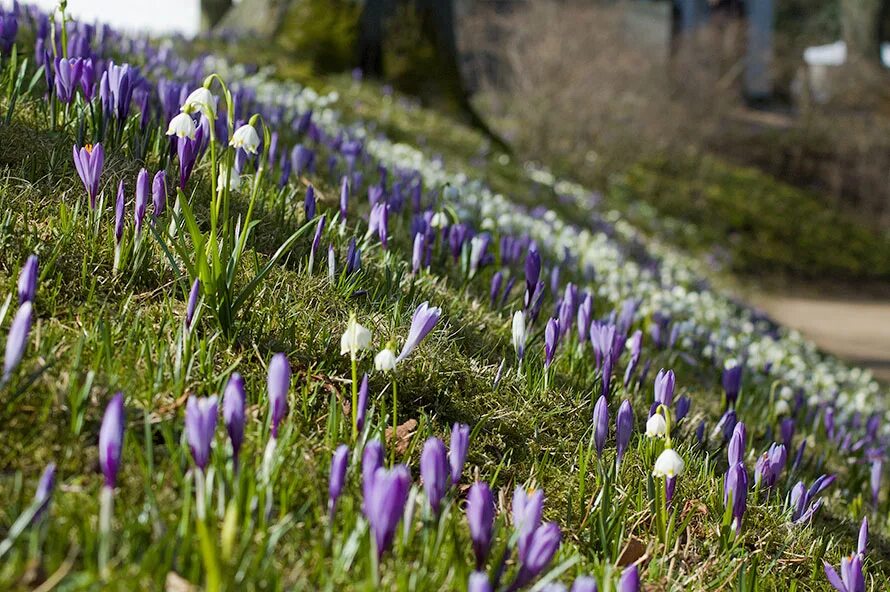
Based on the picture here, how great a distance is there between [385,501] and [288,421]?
0.62m

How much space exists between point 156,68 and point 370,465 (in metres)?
5.82

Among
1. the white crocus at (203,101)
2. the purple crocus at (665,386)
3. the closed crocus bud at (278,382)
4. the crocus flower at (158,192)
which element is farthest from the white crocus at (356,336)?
the purple crocus at (665,386)

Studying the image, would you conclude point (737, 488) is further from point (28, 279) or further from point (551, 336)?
point (28, 279)

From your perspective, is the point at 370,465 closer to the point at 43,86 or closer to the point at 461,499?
the point at 461,499

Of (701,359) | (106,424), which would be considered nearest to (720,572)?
(106,424)

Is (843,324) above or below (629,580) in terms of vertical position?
below

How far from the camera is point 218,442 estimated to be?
6.46 ft

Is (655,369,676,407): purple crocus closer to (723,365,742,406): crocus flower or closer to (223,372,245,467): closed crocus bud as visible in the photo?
(723,365,742,406): crocus flower

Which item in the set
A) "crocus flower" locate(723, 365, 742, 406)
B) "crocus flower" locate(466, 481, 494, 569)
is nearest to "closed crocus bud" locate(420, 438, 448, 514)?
"crocus flower" locate(466, 481, 494, 569)

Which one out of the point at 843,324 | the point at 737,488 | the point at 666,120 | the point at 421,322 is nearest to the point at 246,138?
the point at 421,322

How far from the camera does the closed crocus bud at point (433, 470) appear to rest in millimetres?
1790

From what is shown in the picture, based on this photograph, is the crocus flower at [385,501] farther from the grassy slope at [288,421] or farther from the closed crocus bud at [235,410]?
the closed crocus bud at [235,410]

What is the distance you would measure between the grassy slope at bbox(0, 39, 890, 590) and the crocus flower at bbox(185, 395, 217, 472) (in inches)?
3.6

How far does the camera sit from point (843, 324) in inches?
580
